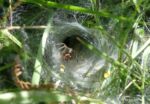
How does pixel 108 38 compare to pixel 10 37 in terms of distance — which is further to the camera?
pixel 108 38

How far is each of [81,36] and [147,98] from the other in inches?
13.8

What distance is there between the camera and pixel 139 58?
1.32 m

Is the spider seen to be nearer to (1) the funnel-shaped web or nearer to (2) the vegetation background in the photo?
(1) the funnel-shaped web

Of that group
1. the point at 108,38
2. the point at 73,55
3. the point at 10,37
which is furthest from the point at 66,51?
the point at 10,37

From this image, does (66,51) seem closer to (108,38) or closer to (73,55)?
(73,55)

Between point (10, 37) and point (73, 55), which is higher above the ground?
point (10, 37)

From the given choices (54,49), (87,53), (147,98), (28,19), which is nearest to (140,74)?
(147,98)

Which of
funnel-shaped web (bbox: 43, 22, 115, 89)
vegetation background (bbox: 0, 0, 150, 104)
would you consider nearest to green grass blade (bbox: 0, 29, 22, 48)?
vegetation background (bbox: 0, 0, 150, 104)

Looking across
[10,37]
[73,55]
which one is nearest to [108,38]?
[73,55]

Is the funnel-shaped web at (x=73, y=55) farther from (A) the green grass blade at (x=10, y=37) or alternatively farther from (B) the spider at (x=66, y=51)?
(A) the green grass blade at (x=10, y=37)

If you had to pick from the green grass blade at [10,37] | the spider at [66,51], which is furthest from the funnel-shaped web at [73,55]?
the green grass blade at [10,37]

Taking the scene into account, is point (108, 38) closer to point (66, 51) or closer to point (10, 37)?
point (66, 51)

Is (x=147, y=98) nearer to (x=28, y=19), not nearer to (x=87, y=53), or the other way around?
(x=87, y=53)

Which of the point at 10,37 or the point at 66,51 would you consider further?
the point at 66,51
